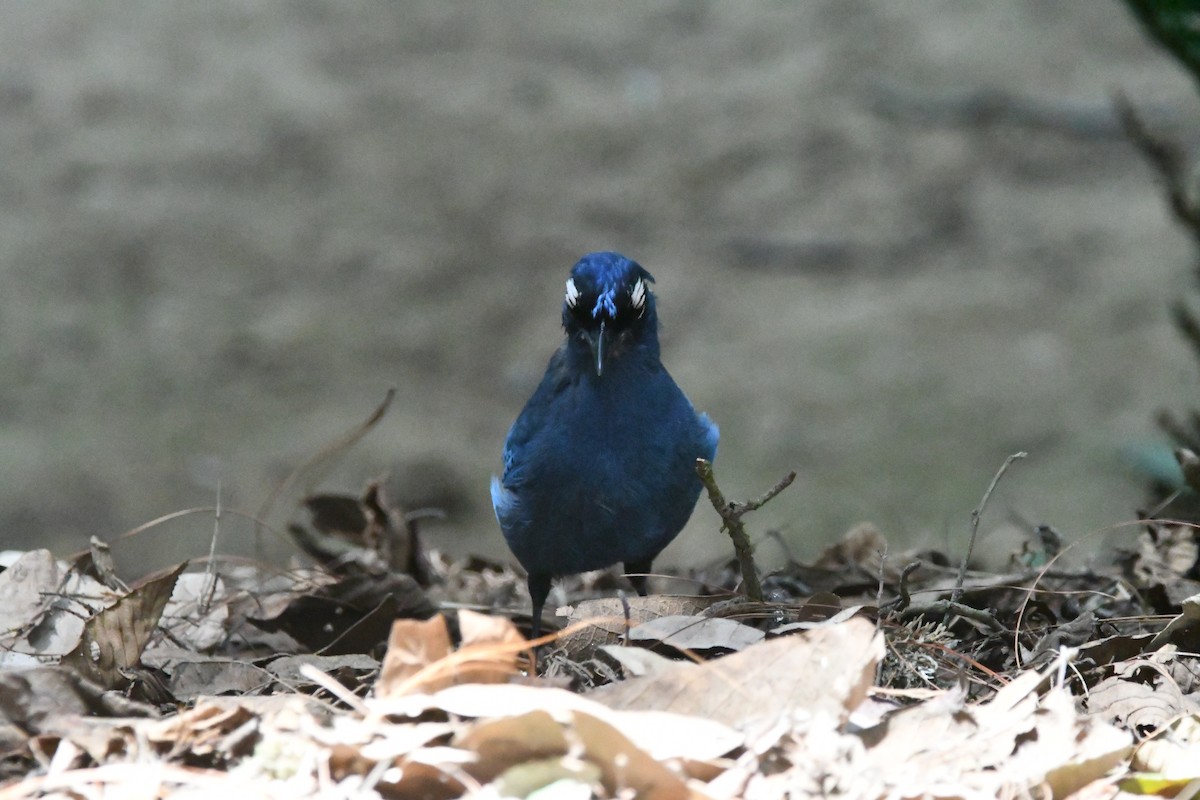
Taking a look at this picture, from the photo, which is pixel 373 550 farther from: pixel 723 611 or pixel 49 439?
pixel 49 439

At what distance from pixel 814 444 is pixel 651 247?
2.04 meters

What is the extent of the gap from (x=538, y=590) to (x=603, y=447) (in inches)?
18.8

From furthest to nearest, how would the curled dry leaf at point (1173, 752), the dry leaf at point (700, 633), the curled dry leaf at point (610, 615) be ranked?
the curled dry leaf at point (610, 615)
the dry leaf at point (700, 633)
the curled dry leaf at point (1173, 752)

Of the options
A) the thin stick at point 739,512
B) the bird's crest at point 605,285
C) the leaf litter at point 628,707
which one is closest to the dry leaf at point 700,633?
the leaf litter at point 628,707

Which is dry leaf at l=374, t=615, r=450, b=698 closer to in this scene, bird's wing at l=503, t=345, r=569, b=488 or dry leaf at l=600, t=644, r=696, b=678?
dry leaf at l=600, t=644, r=696, b=678

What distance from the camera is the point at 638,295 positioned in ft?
12.1

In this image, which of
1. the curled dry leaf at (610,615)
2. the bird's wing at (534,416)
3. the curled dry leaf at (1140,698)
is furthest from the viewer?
the bird's wing at (534,416)

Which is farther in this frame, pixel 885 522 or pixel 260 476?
pixel 260 476

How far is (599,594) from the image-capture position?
15.2ft

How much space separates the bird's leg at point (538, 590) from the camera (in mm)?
3906

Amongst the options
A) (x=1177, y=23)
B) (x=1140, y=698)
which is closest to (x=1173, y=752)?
(x=1140, y=698)

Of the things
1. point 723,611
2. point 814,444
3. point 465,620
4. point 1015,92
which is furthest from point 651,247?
point 465,620

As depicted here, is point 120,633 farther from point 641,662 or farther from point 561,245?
point 561,245

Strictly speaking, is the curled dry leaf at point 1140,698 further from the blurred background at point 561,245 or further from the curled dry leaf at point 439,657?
the blurred background at point 561,245
